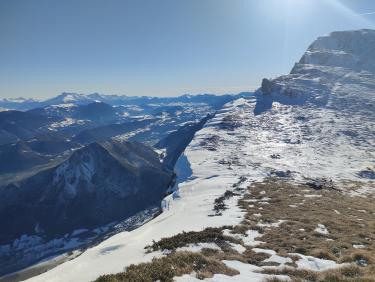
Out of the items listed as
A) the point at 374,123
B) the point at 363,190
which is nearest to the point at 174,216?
the point at 363,190

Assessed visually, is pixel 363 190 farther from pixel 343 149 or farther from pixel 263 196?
pixel 343 149

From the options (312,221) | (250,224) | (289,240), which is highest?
(289,240)

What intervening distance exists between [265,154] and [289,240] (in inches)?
2546

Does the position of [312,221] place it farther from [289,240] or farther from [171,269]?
[171,269]

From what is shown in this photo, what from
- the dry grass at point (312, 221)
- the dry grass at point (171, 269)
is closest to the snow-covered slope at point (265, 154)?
the dry grass at point (171, 269)

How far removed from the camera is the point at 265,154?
88.8 metres

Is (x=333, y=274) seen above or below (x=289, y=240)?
above

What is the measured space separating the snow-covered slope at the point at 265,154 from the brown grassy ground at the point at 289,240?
2392 millimetres

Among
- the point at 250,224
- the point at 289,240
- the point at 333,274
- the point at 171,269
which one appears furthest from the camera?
the point at 250,224

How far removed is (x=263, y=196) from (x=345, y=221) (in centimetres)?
1326

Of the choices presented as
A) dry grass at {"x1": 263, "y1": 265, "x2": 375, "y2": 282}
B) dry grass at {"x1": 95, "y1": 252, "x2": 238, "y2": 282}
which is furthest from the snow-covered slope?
dry grass at {"x1": 263, "y1": 265, "x2": 375, "y2": 282}

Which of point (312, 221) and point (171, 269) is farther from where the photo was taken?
point (312, 221)

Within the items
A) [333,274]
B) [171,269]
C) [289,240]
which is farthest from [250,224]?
[171,269]

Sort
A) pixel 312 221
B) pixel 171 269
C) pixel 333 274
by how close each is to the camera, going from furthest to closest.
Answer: pixel 312 221 → pixel 171 269 → pixel 333 274
